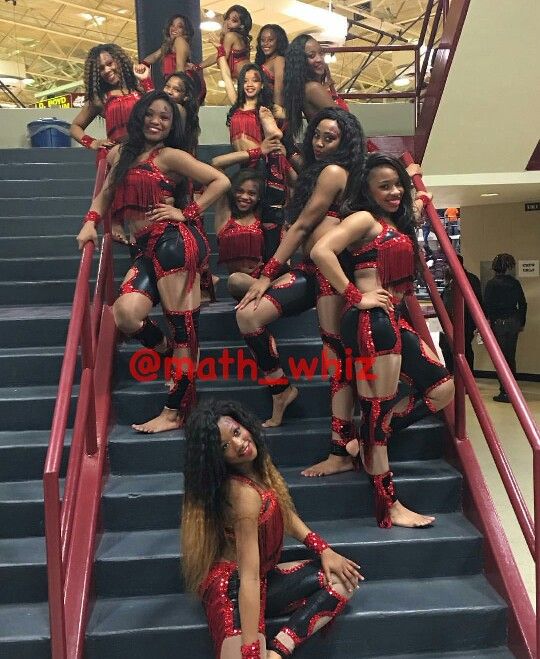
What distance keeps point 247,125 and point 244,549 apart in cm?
261

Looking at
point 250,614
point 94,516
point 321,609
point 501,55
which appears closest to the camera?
point 250,614

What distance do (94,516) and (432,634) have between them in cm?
137

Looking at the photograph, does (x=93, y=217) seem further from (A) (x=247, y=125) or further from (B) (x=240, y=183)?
(A) (x=247, y=125)

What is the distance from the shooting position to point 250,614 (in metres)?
2.00

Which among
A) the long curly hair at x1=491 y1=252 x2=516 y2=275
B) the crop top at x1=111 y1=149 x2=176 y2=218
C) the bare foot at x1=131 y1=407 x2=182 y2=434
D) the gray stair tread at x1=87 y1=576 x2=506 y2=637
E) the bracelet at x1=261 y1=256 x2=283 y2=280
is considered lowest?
the gray stair tread at x1=87 y1=576 x2=506 y2=637

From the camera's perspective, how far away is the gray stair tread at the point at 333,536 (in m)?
2.56

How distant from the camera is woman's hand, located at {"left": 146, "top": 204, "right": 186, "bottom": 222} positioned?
2.89m

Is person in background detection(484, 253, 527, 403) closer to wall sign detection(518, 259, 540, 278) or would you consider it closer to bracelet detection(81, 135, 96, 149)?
wall sign detection(518, 259, 540, 278)

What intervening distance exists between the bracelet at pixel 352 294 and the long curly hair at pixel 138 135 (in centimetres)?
111

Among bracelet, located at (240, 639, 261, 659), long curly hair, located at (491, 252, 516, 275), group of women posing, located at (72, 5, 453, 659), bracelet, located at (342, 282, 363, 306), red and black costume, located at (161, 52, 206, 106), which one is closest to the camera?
bracelet, located at (240, 639, 261, 659)

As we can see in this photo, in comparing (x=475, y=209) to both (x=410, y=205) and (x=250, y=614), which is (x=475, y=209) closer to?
(x=410, y=205)

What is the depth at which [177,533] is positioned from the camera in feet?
8.89

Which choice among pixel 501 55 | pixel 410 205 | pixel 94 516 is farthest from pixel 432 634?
pixel 501 55

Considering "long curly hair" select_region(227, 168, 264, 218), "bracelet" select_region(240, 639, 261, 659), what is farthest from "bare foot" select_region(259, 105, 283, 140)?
"bracelet" select_region(240, 639, 261, 659)
